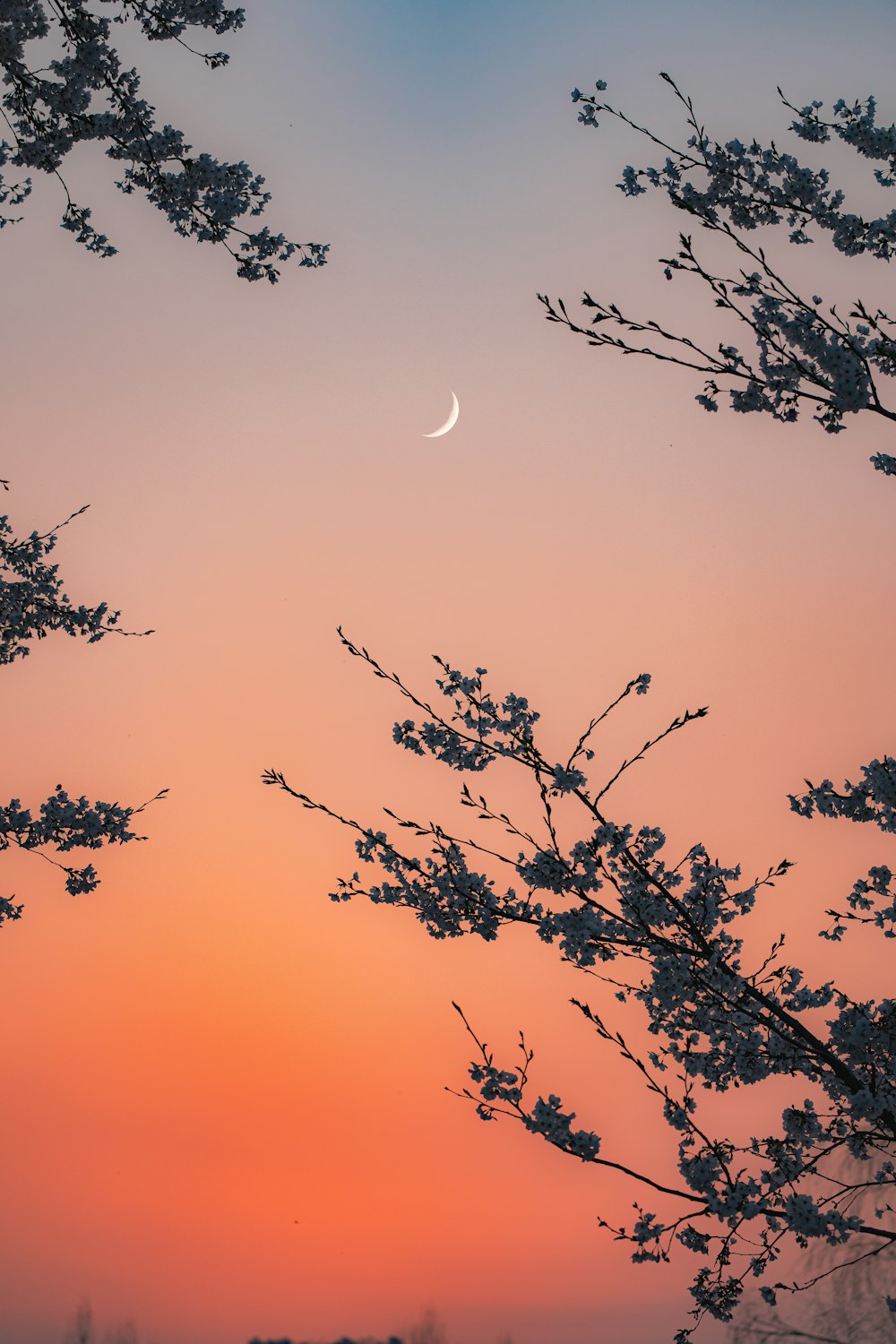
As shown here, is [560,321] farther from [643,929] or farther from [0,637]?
[0,637]

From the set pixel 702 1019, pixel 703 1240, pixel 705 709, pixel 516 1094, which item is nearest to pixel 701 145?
pixel 705 709

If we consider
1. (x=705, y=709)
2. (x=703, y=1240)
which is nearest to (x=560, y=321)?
(x=705, y=709)

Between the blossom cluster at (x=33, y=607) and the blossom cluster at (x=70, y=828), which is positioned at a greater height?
the blossom cluster at (x=33, y=607)

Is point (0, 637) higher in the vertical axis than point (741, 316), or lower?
higher

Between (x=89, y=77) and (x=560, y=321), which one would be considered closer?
(x=560, y=321)

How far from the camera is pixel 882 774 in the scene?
6879 mm

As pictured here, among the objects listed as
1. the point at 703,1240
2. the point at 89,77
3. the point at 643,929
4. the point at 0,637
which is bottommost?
the point at 703,1240

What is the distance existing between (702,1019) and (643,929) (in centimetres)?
85

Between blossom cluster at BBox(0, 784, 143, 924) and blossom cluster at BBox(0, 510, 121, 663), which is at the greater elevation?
blossom cluster at BBox(0, 510, 121, 663)

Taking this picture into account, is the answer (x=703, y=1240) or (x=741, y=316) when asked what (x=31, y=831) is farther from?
(x=741, y=316)

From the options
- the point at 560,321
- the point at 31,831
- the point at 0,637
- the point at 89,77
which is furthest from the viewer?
the point at 0,637

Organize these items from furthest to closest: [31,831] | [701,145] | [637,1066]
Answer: [31,831] < [701,145] < [637,1066]

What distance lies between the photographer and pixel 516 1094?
6.24 metres

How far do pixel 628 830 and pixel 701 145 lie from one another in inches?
178
